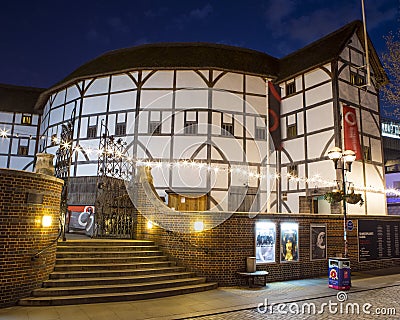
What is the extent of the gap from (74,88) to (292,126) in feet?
43.2

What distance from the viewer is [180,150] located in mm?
17266

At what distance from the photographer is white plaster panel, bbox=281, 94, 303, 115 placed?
17578mm

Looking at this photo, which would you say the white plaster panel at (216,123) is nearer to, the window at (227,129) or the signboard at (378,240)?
the window at (227,129)

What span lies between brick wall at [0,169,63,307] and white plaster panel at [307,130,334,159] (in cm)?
1259

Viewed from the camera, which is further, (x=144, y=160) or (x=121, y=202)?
(x=144, y=160)

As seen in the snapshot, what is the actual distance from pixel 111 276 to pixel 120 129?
11365 mm

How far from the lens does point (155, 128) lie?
57.9 feet

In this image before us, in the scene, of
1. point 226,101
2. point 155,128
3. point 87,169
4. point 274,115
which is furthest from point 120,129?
point 274,115

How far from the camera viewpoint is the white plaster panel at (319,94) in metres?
16.1

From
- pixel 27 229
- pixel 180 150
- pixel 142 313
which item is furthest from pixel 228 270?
pixel 180 150

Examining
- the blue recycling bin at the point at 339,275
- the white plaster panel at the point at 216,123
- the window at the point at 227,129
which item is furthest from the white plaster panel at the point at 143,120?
the blue recycling bin at the point at 339,275

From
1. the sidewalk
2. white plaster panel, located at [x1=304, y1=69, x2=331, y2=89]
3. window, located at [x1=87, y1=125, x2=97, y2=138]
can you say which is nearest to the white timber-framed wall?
window, located at [x1=87, y1=125, x2=97, y2=138]

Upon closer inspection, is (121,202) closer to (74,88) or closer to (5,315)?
(5,315)

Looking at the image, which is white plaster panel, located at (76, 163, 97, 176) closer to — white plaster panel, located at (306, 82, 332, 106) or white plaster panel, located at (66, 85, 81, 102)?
white plaster panel, located at (66, 85, 81, 102)
